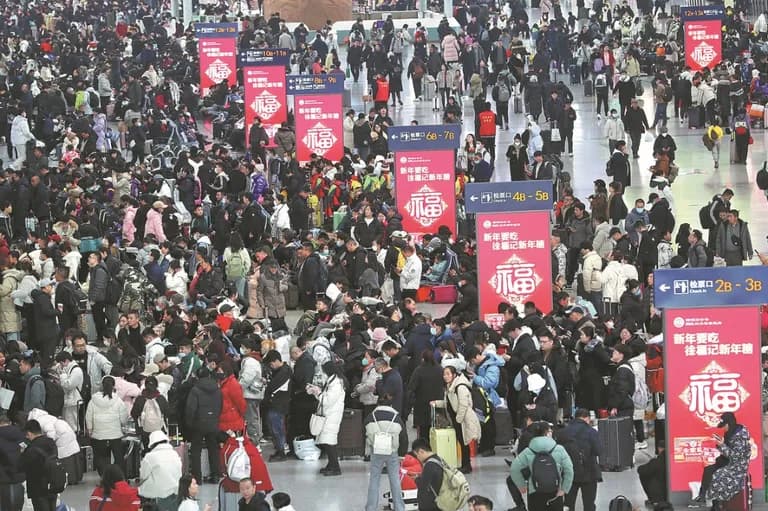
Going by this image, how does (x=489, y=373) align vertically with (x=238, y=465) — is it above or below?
above

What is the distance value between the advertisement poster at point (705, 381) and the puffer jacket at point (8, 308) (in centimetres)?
863

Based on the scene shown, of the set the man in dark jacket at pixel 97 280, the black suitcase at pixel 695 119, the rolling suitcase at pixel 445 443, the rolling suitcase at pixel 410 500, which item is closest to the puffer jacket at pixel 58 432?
the rolling suitcase at pixel 410 500

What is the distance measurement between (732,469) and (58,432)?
579cm

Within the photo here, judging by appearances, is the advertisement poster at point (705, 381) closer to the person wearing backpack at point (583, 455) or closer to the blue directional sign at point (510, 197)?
the person wearing backpack at point (583, 455)

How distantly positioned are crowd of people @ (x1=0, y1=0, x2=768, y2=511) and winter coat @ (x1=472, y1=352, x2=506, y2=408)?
19mm

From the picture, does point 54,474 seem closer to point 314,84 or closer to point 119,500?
point 119,500

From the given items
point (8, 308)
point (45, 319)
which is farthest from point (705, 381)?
point (8, 308)

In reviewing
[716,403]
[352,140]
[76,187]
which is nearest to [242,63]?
[352,140]

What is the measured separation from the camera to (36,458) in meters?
15.1

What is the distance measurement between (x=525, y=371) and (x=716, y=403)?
2.27 meters

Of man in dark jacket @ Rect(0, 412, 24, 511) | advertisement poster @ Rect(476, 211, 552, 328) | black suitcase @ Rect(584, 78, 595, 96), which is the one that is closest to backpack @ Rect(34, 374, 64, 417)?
man in dark jacket @ Rect(0, 412, 24, 511)

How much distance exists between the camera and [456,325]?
19.3 meters

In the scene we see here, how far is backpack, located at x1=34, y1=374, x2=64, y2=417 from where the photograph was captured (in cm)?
1675

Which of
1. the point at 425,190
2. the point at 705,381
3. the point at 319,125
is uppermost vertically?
the point at 319,125
